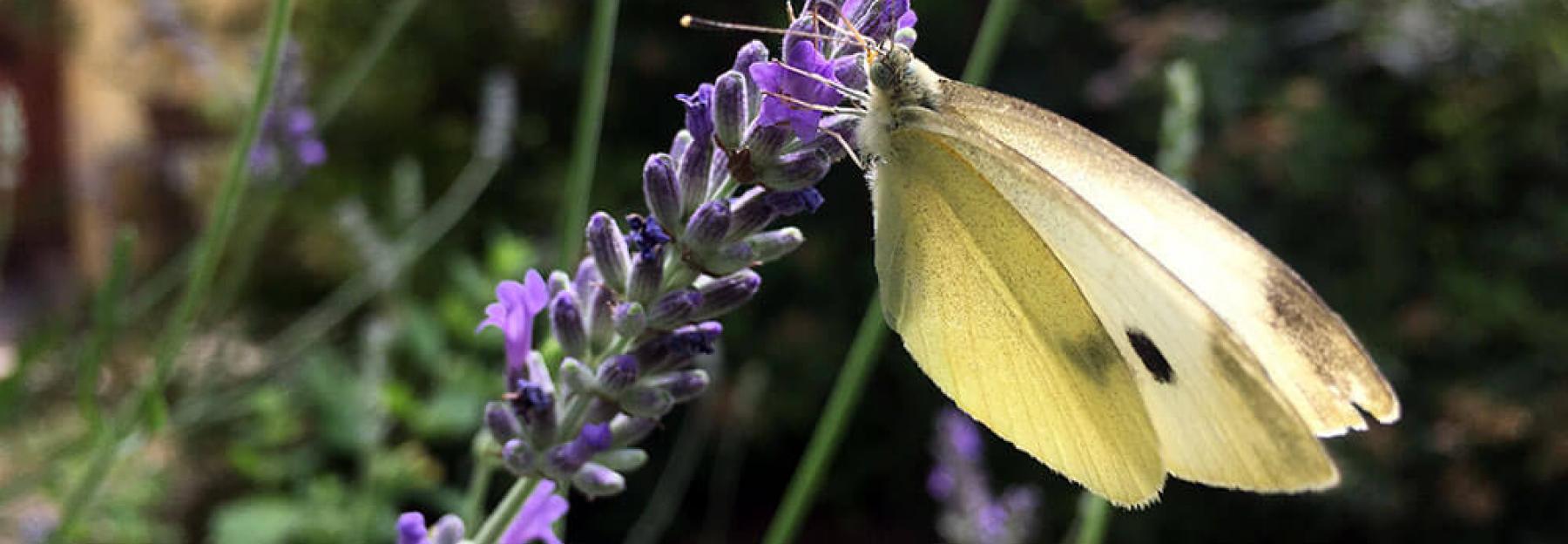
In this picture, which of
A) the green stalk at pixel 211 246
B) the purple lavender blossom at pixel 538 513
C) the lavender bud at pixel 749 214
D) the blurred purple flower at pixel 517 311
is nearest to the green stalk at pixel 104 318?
the green stalk at pixel 211 246

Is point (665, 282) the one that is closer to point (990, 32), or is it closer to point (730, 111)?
point (730, 111)

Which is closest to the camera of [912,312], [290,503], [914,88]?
[914,88]

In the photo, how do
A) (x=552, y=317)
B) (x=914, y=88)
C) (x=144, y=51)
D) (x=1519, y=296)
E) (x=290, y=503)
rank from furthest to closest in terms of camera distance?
(x=144, y=51) → (x=1519, y=296) → (x=290, y=503) → (x=914, y=88) → (x=552, y=317)

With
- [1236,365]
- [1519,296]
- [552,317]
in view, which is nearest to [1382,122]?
[1519,296]

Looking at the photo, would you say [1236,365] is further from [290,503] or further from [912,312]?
[290,503]

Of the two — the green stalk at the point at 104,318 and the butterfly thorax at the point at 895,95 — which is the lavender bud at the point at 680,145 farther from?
the green stalk at the point at 104,318

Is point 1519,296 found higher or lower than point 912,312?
lower
